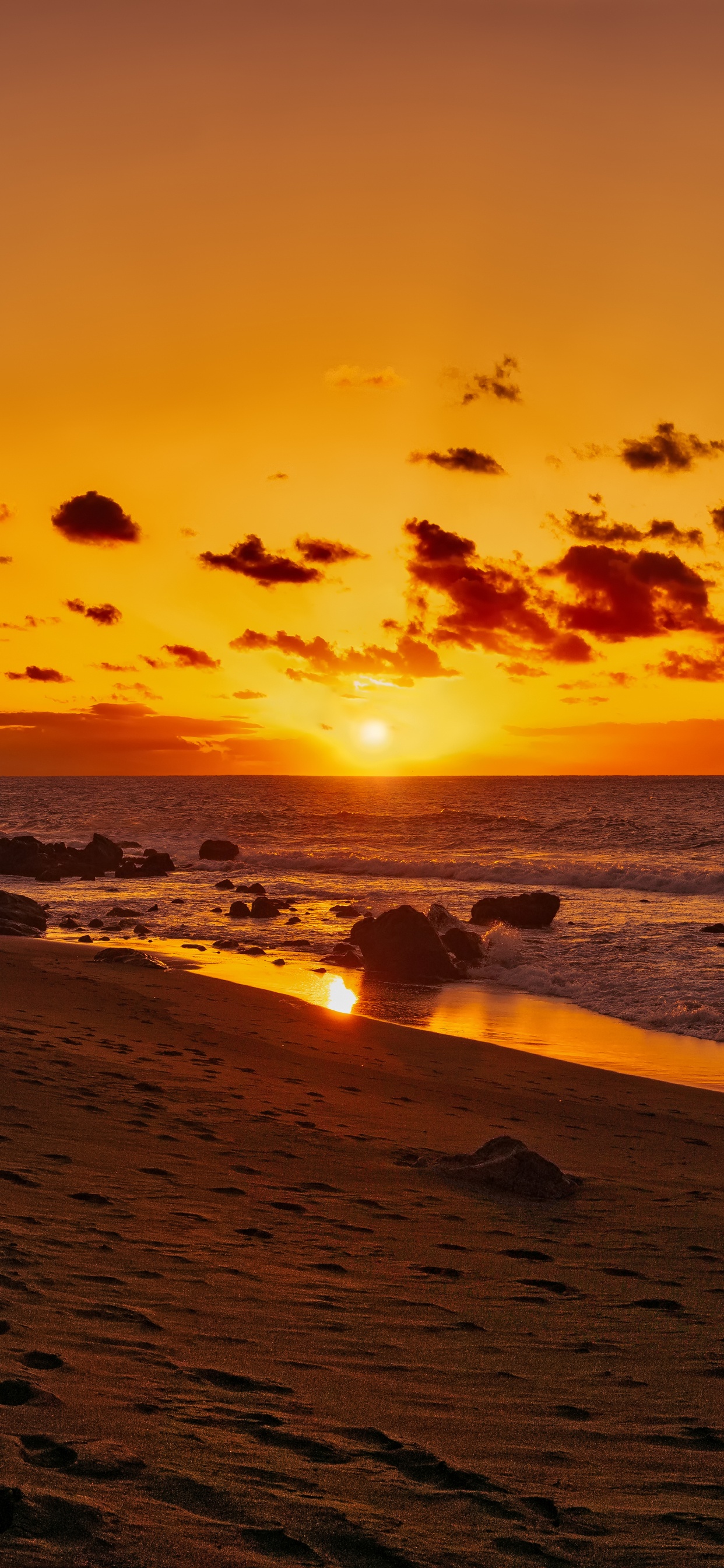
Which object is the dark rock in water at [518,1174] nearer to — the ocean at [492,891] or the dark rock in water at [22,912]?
the ocean at [492,891]

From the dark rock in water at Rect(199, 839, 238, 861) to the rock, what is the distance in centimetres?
3341

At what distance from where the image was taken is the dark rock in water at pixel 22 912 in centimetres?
2402

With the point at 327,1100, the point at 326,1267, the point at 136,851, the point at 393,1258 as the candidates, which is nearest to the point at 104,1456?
the point at 326,1267

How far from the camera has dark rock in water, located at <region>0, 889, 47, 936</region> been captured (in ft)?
78.8

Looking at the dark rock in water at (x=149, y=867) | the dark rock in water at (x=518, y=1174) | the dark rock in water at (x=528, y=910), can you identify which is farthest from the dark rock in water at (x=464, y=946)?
the dark rock in water at (x=149, y=867)

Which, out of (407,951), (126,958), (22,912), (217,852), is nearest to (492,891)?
(217,852)

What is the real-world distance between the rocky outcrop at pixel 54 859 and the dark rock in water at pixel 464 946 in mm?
23068

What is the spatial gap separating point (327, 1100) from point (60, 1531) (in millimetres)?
7533

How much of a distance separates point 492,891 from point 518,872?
6.28m

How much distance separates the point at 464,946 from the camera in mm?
23297

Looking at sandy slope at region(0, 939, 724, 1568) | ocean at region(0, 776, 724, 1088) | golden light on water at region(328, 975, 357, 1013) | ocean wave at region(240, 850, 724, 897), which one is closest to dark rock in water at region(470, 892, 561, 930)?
ocean at region(0, 776, 724, 1088)

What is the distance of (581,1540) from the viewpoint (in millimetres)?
3277

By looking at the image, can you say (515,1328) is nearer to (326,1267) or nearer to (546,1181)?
(326,1267)

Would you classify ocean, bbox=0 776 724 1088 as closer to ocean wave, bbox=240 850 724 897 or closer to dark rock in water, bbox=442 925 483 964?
ocean wave, bbox=240 850 724 897
